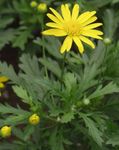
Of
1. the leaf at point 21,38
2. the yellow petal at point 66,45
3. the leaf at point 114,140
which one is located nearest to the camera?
the yellow petal at point 66,45

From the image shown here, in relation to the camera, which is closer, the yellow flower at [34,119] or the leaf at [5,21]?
the yellow flower at [34,119]

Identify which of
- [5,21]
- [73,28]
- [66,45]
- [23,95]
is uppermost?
[5,21]

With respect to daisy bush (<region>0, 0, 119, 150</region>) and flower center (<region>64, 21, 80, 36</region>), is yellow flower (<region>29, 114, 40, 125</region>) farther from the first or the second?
flower center (<region>64, 21, 80, 36</region>)

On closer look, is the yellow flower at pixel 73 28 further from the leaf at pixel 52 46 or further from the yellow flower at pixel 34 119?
the leaf at pixel 52 46

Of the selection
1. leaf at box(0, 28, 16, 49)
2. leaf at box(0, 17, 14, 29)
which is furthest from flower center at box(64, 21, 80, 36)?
leaf at box(0, 17, 14, 29)

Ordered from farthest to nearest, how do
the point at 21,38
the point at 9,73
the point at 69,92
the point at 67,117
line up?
the point at 21,38 < the point at 9,73 < the point at 69,92 < the point at 67,117

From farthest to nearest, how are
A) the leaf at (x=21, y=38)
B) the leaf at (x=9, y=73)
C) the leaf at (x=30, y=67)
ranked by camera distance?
the leaf at (x=21, y=38) < the leaf at (x=30, y=67) < the leaf at (x=9, y=73)

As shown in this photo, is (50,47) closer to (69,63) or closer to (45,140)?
(69,63)

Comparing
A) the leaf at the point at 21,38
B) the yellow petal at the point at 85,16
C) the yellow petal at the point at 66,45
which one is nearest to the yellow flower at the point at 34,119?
the yellow petal at the point at 66,45

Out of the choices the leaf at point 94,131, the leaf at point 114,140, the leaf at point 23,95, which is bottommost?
the leaf at point 114,140

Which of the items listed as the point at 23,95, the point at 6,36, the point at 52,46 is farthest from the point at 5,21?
the point at 23,95

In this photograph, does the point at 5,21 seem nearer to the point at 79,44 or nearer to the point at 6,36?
the point at 6,36

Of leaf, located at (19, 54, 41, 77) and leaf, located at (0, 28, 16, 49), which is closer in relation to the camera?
leaf, located at (19, 54, 41, 77)
